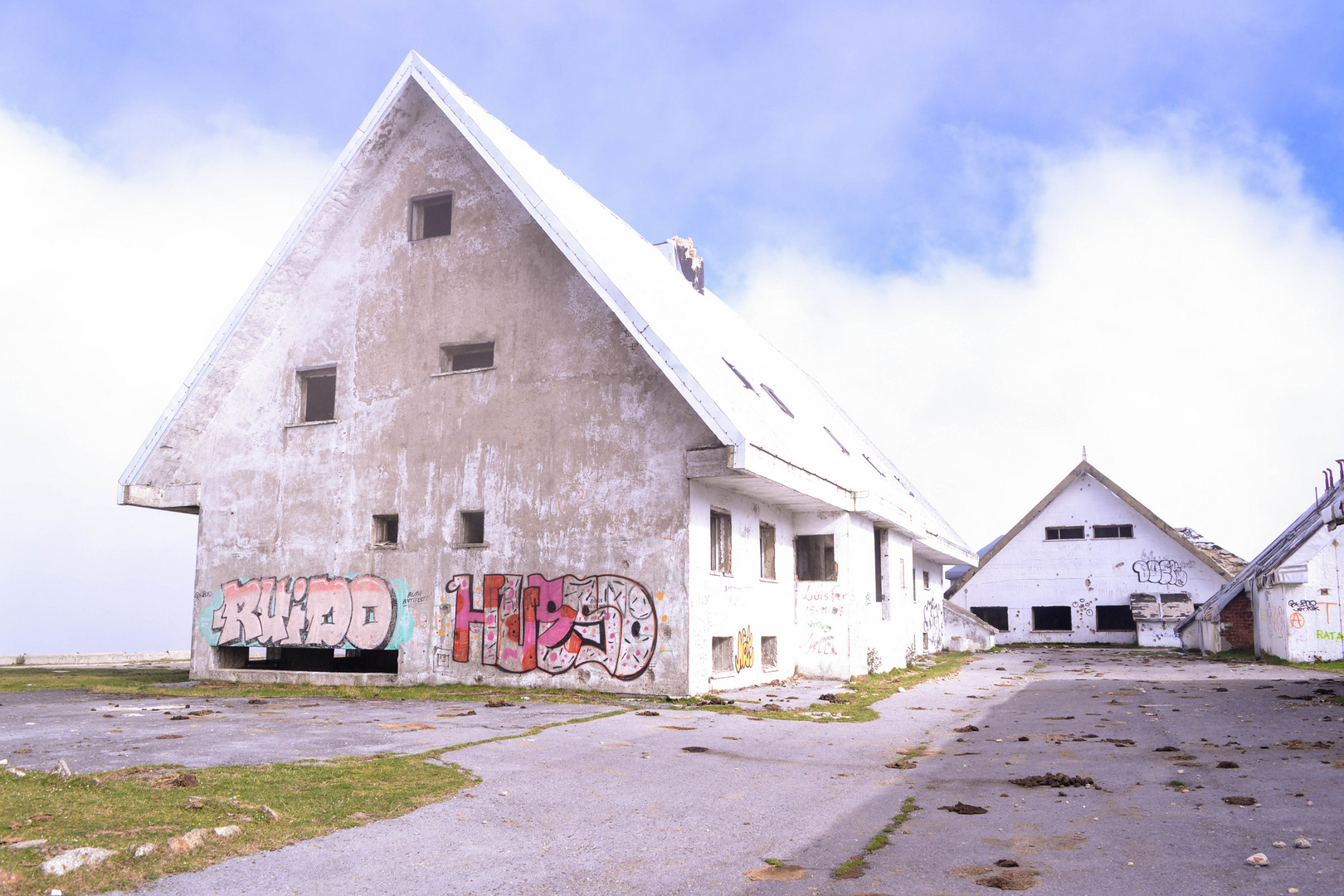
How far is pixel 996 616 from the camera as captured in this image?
3688 cm

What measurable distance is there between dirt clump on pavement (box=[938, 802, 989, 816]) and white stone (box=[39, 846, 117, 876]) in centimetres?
491

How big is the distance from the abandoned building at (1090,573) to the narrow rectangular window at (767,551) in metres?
22.6

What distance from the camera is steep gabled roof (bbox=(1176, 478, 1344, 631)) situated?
68.3ft

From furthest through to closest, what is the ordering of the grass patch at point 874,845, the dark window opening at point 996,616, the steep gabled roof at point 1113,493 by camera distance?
the dark window opening at point 996,616
the steep gabled roof at point 1113,493
the grass patch at point 874,845

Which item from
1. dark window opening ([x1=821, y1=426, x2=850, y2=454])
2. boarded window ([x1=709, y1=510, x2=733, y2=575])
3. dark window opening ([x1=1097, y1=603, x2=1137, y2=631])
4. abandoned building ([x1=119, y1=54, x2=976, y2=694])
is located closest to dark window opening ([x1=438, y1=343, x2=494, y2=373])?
abandoned building ([x1=119, y1=54, x2=976, y2=694])

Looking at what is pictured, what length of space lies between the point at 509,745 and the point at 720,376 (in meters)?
7.90

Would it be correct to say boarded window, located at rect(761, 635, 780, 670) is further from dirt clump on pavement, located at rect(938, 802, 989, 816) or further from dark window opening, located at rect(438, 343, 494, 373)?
dirt clump on pavement, located at rect(938, 802, 989, 816)

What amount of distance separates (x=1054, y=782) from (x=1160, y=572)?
1225 inches

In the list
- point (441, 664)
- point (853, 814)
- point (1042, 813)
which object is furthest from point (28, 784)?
point (441, 664)

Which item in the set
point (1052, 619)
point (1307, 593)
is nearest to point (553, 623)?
point (1307, 593)

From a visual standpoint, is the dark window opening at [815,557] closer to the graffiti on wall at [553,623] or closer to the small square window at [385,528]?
the graffiti on wall at [553,623]

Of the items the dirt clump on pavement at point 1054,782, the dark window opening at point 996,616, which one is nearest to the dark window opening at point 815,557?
the dirt clump on pavement at point 1054,782

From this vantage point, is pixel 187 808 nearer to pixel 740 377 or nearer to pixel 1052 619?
pixel 740 377

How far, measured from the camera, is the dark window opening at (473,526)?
15.1m
